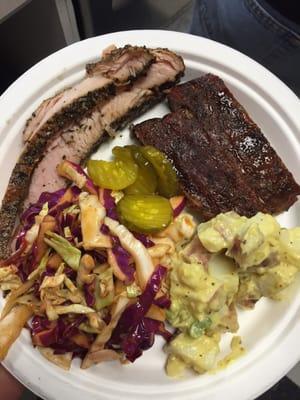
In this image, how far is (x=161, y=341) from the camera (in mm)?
1890

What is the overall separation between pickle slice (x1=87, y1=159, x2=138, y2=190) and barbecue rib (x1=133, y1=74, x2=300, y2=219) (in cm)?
14

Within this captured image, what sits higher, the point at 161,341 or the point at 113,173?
the point at 113,173

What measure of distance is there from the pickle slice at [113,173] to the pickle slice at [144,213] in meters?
0.07

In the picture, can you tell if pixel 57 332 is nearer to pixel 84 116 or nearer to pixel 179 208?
pixel 179 208

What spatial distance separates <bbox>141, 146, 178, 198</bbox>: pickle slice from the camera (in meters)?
1.90

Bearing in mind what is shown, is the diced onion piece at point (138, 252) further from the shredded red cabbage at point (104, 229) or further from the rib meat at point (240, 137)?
the rib meat at point (240, 137)

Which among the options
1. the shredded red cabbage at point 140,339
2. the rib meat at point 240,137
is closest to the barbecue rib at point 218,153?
the rib meat at point 240,137

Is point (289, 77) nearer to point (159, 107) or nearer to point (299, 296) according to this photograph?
point (159, 107)

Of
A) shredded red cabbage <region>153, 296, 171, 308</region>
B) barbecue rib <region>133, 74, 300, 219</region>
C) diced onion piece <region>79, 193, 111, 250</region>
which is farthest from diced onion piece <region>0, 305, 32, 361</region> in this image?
Result: barbecue rib <region>133, 74, 300, 219</region>

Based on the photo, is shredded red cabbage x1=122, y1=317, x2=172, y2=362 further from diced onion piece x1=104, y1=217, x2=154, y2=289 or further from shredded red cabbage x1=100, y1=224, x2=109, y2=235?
shredded red cabbage x1=100, y1=224, x2=109, y2=235

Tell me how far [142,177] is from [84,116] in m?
0.35

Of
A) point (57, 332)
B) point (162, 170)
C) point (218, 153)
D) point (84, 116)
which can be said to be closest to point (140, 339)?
point (57, 332)

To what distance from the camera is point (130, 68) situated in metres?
2.03

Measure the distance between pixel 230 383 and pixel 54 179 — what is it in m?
1.00
